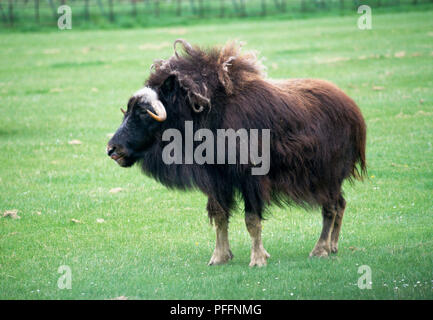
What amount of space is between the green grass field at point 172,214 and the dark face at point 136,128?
4.92 ft

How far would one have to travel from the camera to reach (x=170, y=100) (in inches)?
302

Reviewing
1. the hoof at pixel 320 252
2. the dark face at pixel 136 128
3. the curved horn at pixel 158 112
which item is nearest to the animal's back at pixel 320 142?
the hoof at pixel 320 252

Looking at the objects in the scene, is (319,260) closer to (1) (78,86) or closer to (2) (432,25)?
(1) (78,86)

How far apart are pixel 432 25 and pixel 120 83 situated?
54.1ft

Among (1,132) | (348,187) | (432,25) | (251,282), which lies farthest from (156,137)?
(432,25)

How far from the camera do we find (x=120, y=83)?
23188 millimetres

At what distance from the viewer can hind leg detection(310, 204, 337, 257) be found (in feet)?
26.8

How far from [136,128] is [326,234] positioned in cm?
282

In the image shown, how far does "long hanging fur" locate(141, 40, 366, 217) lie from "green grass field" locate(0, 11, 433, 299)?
3.15 ft

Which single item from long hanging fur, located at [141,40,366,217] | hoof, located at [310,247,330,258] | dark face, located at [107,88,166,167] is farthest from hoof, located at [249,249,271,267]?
dark face, located at [107,88,166,167]

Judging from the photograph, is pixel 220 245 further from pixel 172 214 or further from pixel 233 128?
pixel 172 214

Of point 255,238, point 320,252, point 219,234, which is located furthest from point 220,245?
point 320,252

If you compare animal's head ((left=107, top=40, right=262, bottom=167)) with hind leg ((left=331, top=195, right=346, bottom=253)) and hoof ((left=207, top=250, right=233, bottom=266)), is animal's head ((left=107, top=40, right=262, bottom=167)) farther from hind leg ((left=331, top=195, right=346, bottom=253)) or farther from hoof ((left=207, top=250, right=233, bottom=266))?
hind leg ((left=331, top=195, right=346, bottom=253))

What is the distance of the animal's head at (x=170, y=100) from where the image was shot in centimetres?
758
